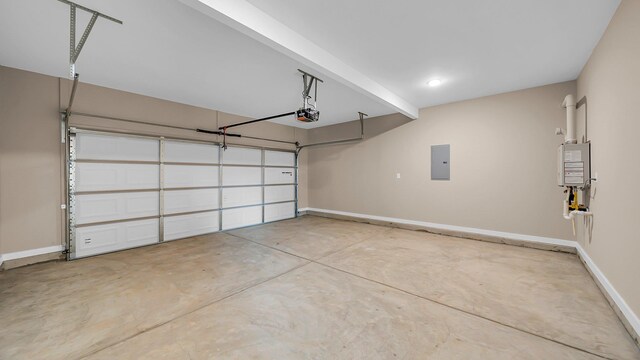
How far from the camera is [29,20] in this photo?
234cm

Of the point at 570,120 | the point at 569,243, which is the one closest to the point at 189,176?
the point at 570,120

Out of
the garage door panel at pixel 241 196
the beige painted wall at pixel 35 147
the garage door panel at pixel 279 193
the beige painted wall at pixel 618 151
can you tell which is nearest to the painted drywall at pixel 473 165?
the beige painted wall at pixel 618 151

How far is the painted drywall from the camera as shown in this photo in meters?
4.01

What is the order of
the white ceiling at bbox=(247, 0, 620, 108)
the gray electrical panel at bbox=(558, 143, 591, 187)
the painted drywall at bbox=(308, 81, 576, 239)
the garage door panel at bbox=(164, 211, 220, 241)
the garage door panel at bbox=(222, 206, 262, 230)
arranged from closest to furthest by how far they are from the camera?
the white ceiling at bbox=(247, 0, 620, 108)
the gray electrical panel at bbox=(558, 143, 591, 187)
the painted drywall at bbox=(308, 81, 576, 239)
the garage door panel at bbox=(164, 211, 220, 241)
the garage door panel at bbox=(222, 206, 262, 230)

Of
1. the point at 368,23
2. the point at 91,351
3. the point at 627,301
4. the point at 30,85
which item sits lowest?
the point at 91,351

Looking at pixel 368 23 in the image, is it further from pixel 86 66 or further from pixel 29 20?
pixel 86 66

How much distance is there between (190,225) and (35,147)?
101 inches

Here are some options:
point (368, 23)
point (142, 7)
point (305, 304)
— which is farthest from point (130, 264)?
point (368, 23)

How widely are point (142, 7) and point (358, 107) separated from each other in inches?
158

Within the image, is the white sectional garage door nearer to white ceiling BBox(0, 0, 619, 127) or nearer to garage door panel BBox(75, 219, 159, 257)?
garage door panel BBox(75, 219, 159, 257)

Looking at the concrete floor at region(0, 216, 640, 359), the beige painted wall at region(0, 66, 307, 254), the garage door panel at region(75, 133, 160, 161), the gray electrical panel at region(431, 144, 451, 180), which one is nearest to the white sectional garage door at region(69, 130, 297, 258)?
the garage door panel at region(75, 133, 160, 161)

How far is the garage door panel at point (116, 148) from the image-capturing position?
12.7ft

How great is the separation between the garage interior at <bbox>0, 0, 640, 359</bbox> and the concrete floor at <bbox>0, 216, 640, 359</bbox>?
0.08 feet

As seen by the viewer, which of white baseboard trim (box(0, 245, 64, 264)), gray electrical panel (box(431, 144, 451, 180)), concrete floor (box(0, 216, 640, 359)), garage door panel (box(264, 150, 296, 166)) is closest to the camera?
concrete floor (box(0, 216, 640, 359))
